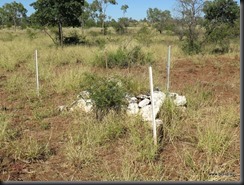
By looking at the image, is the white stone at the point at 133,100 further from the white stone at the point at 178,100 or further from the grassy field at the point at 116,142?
the white stone at the point at 178,100

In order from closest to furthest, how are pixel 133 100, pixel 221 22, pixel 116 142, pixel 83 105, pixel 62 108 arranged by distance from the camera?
1. pixel 116 142
2. pixel 133 100
3. pixel 83 105
4. pixel 62 108
5. pixel 221 22

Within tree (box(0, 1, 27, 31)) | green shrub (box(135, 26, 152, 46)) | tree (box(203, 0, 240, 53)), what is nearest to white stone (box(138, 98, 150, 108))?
tree (box(203, 0, 240, 53))

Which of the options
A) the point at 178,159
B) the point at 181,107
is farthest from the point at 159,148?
the point at 181,107

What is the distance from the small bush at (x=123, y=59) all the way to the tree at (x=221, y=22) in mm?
4644

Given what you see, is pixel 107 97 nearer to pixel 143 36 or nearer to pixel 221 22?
pixel 143 36

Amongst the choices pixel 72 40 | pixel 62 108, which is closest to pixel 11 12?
pixel 72 40

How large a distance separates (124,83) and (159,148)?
2.14 metres

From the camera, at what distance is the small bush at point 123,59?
418 inches

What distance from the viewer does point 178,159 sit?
3.62m

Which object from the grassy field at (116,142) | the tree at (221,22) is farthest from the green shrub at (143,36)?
the grassy field at (116,142)

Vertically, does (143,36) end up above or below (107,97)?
above

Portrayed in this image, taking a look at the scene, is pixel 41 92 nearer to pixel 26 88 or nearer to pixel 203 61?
pixel 26 88

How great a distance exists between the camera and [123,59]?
10.6 meters

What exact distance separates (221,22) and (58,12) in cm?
924
